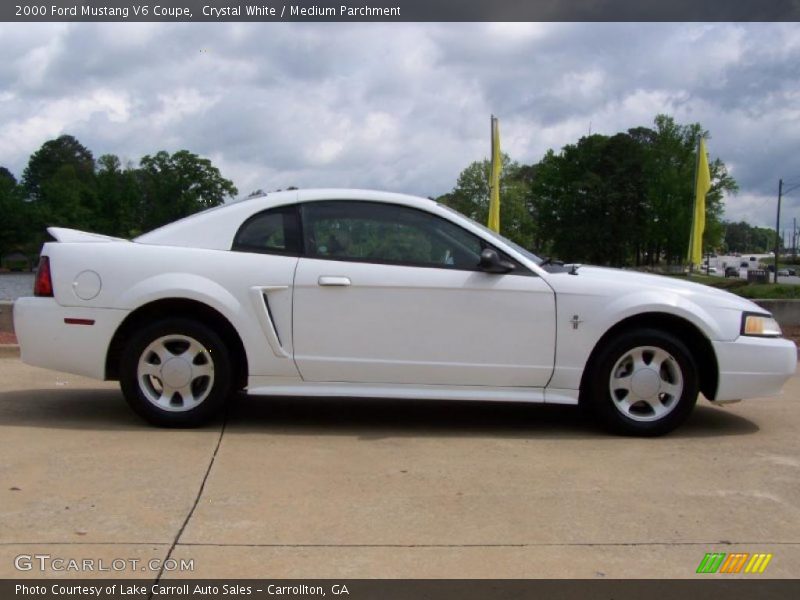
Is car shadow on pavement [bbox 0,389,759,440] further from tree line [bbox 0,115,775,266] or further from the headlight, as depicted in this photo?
tree line [bbox 0,115,775,266]

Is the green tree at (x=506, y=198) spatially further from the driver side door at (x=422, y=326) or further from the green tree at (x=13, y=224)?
the driver side door at (x=422, y=326)

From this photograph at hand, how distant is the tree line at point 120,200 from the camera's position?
36.9ft

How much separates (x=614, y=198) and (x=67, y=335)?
66.4 meters

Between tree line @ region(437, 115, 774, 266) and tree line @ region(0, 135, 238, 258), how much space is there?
126ft

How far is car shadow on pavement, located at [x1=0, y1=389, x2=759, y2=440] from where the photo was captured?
514cm

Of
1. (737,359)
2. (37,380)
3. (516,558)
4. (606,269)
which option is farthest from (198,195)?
(516,558)

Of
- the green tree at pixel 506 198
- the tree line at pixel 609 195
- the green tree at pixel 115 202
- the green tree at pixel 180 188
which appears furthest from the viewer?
the tree line at pixel 609 195

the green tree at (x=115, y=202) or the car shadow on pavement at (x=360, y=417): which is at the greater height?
the green tree at (x=115, y=202)

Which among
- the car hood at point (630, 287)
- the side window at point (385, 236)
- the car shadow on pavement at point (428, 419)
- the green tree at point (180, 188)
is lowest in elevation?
the car shadow on pavement at point (428, 419)

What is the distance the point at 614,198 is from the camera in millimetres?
67438

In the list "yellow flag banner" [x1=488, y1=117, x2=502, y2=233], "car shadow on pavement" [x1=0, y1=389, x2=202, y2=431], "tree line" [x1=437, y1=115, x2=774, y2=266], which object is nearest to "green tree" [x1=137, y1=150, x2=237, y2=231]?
"car shadow on pavement" [x1=0, y1=389, x2=202, y2=431]

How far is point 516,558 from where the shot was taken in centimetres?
313

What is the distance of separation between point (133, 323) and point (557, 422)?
2928 mm

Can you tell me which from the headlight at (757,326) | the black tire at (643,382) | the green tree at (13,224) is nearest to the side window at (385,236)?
the black tire at (643,382)
